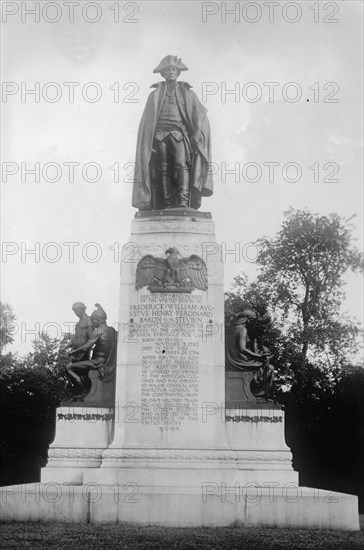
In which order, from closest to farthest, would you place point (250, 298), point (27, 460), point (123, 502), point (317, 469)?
1. point (123, 502)
2. point (317, 469)
3. point (27, 460)
4. point (250, 298)

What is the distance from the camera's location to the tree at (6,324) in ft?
127

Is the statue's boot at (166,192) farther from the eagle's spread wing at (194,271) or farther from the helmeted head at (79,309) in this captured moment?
the helmeted head at (79,309)

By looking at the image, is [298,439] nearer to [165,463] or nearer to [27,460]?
[27,460]

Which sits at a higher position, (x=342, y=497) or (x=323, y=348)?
(x=323, y=348)

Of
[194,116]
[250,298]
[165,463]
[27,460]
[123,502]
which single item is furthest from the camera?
[250,298]

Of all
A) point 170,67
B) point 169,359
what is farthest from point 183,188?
point 169,359

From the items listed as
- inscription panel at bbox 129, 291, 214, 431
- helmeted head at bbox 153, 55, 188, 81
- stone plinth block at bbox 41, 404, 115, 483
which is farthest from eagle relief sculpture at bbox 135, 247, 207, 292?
helmeted head at bbox 153, 55, 188, 81

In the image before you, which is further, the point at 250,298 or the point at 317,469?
the point at 250,298

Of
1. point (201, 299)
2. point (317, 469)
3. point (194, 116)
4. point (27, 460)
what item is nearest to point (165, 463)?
point (201, 299)

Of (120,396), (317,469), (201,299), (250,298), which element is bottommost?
(317,469)

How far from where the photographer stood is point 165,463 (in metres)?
16.7

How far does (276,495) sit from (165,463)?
252cm

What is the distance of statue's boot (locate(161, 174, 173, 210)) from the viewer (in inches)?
757

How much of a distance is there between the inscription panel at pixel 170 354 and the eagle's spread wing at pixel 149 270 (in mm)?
279
